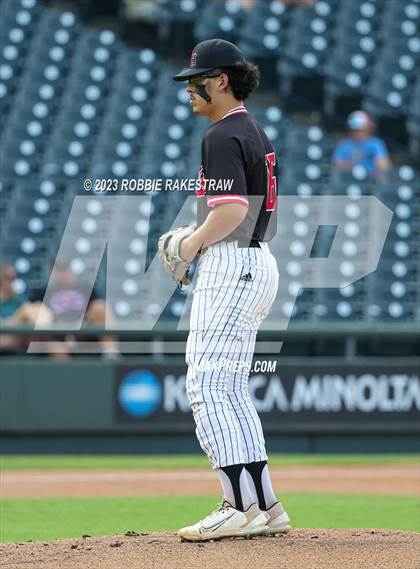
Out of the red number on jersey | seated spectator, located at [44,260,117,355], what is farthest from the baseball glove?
→ seated spectator, located at [44,260,117,355]

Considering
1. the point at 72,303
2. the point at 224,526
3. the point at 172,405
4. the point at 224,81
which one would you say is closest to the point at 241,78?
the point at 224,81

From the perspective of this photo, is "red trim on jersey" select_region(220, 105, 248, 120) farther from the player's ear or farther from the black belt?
the black belt

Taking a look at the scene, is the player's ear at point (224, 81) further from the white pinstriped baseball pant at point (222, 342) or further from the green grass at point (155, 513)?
the green grass at point (155, 513)

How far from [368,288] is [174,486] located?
456 centimetres

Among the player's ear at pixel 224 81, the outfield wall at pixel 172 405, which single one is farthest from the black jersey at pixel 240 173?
the outfield wall at pixel 172 405

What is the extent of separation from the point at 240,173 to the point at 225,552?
146 cm

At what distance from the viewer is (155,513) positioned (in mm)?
6832

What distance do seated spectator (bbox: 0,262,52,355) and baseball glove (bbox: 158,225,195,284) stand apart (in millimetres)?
5438

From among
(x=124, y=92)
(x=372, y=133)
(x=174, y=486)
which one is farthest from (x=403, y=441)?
(x=124, y=92)

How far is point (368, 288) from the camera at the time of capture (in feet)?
39.7

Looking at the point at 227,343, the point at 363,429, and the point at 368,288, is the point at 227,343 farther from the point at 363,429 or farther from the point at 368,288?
the point at 368,288

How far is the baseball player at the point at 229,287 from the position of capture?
14.6ft

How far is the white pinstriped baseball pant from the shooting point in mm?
4477

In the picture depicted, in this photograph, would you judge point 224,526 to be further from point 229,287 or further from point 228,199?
point 228,199
